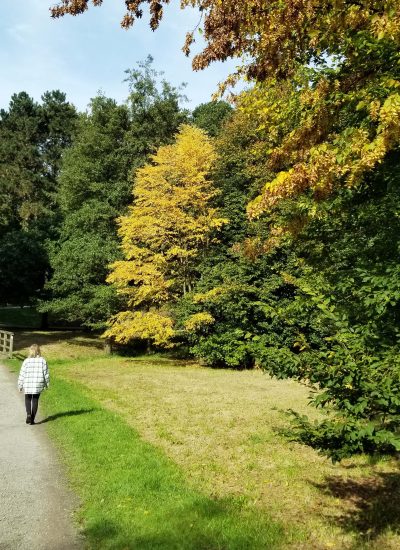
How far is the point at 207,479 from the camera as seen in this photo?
788 centimetres

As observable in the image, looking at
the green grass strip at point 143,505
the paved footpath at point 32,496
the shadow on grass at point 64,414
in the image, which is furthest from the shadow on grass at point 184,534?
the shadow on grass at point 64,414

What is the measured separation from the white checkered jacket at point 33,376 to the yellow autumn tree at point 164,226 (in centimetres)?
1204

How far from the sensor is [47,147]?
6181 cm

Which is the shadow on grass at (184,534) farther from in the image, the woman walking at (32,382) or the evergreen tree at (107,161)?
the evergreen tree at (107,161)

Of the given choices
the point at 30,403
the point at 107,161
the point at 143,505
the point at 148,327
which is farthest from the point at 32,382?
the point at 107,161

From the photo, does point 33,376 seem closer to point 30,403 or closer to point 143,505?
point 30,403

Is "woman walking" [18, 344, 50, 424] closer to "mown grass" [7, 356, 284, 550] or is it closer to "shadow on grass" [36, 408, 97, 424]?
"shadow on grass" [36, 408, 97, 424]

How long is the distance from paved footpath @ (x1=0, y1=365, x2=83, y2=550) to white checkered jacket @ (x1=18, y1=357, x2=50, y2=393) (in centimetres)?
83

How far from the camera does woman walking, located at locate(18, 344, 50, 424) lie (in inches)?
420

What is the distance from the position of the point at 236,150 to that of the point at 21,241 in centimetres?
1630

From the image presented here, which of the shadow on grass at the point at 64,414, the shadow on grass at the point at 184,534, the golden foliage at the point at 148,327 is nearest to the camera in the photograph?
the shadow on grass at the point at 184,534

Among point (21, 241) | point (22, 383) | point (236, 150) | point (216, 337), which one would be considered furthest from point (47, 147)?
point (22, 383)

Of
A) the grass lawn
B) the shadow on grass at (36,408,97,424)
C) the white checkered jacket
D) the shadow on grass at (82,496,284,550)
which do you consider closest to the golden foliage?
the grass lawn

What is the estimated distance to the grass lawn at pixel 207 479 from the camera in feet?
19.4
